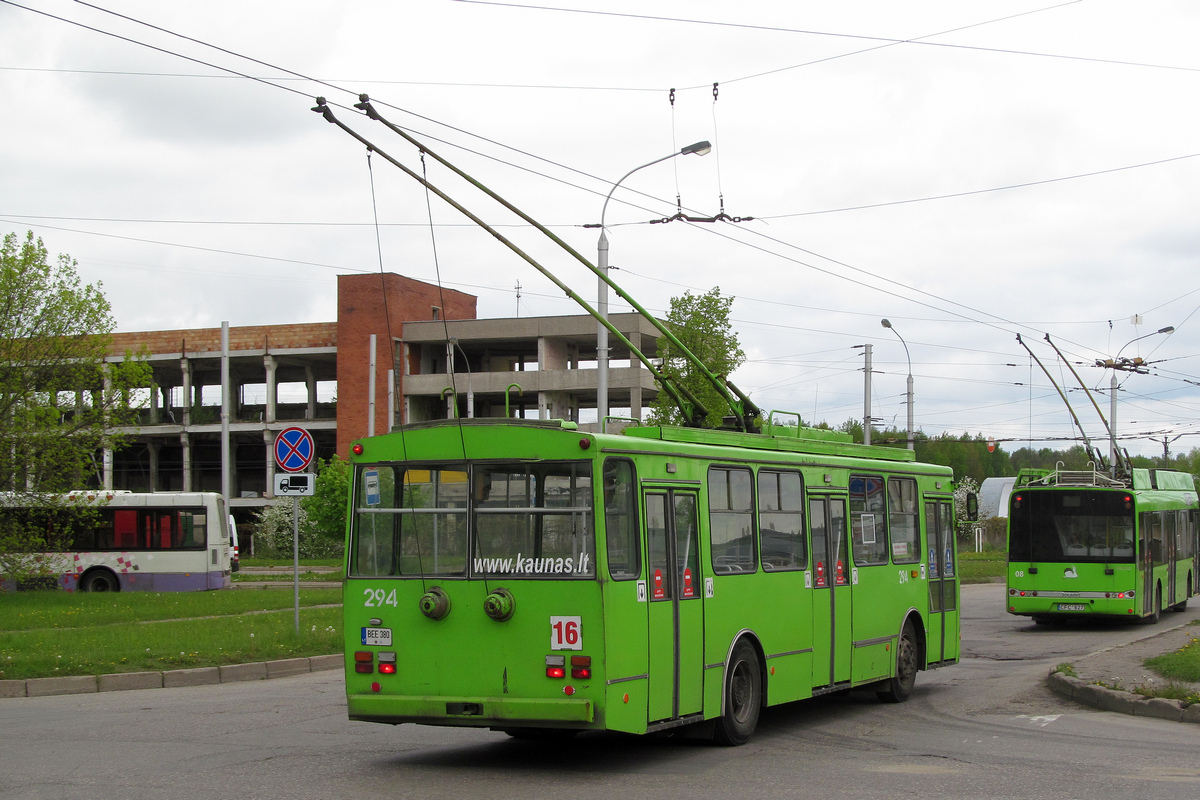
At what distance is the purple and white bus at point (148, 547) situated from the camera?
3466cm

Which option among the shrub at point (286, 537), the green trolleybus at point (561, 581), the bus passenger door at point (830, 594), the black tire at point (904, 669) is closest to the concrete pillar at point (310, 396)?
the shrub at point (286, 537)

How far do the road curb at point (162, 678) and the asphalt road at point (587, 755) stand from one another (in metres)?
0.56

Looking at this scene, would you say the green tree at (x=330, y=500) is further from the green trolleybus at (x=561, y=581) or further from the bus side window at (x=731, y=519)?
the green trolleybus at (x=561, y=581)

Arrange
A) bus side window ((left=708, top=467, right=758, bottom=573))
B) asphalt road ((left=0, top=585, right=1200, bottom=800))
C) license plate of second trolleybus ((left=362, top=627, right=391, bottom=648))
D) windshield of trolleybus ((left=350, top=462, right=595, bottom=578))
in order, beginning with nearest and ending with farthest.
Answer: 1. asphalt road ((left=0, top=585, right=1200, bottom=800))
2. windshield of trolleybus ((left=350, top=462, right=595, bottom=578))
3. license plate of second trolleybus ((left=362, top=627, right=391, bottom=648))
4. bus side window ((left=708, top=467, right=758, bottom=573))

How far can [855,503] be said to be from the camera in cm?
1304

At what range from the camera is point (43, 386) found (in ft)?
89.0

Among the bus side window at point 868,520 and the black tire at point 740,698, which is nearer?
the black tire at point 740,698

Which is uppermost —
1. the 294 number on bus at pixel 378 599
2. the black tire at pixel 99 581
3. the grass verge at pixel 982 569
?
the 294 number on bus at pixel 378 599

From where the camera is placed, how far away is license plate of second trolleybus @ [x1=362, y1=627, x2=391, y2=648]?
9492mm

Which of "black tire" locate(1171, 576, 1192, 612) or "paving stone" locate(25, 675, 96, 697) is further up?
"paving stone" locate(25, 675, 96, 697)

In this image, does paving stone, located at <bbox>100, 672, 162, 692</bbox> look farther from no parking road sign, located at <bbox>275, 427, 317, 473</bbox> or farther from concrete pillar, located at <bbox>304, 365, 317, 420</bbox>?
concrete pillar, located at <bbox>304, 365, 317, 420</bbox>

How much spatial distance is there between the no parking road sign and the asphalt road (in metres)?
4.00

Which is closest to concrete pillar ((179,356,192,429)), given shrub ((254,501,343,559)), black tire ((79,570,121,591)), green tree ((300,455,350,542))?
shrub ((254,501,343,559))

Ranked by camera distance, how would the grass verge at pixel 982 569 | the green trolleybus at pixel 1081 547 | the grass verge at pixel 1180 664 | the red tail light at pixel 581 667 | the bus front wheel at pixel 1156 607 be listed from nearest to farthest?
the red tail light at pixel 581 667
the grass verge at pixel 1180 664
the green trolleybus at pixel 1081 547
the bus front wheel at pixel 1156 607
the grass verge at pixel 982 569
